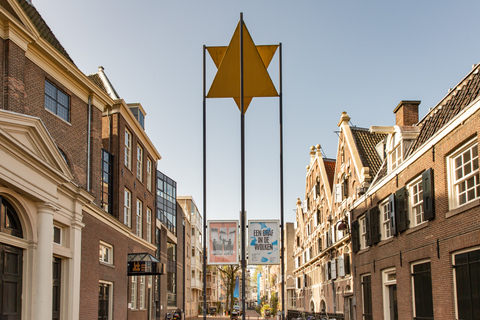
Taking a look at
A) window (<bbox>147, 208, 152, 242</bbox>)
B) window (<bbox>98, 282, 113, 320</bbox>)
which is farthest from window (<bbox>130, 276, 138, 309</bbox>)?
window (<bbox>98, 282, 113, 320</bbox>)

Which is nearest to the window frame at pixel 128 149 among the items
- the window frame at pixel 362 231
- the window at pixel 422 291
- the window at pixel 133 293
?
the window at pixel 133 293

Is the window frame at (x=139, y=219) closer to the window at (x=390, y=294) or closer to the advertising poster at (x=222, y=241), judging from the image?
the window at (x=390, y=294)

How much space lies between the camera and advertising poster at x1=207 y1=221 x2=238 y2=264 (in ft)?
39.9

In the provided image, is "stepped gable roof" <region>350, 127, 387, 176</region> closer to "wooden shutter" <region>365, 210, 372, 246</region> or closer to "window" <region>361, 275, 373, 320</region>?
"wooden shutter" <region>365, 210, 372, 246</region>

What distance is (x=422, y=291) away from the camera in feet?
60.3

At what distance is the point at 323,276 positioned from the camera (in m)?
40.3

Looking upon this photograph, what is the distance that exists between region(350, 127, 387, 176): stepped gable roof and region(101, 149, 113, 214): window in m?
14.1

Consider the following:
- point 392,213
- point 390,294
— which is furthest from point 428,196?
point 390,294

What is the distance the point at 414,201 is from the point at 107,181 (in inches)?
583

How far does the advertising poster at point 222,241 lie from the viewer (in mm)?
12172

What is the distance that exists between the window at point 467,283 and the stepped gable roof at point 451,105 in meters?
4.33

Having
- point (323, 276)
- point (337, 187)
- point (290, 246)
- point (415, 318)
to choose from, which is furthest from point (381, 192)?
point (290, 246)

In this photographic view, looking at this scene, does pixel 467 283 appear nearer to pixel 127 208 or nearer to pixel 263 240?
pixel 263 240

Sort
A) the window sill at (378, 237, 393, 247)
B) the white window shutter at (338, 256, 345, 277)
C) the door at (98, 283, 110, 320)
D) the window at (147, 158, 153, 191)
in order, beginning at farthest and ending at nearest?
the window at (147, 158, 153, 191)
the white window shutter at (338, 256, 345, 277)
the door at (98, 283, 110, 320)
the window sill at (378, 237, 393, 247)
